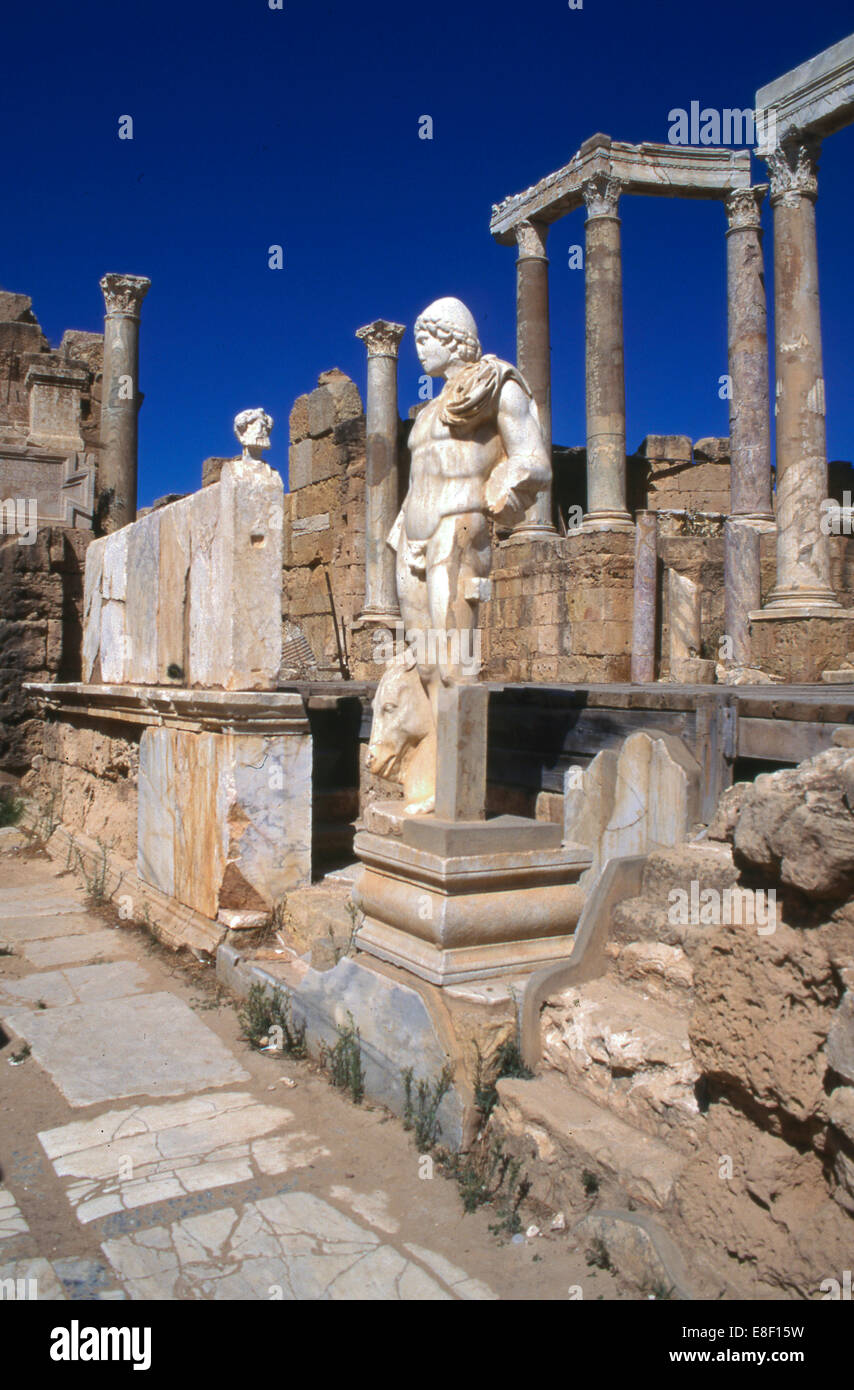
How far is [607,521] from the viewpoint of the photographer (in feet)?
46.0

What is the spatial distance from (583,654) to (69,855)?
7.21m

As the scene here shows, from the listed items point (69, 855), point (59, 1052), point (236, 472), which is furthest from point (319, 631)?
point (59, 1052)

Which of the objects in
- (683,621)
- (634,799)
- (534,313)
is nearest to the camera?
(634,799)

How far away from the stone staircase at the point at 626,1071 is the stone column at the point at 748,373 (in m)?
11.4

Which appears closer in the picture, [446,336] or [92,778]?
[446,336]

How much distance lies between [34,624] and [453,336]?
5839 millimetres

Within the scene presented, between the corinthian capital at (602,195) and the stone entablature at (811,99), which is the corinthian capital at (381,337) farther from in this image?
the stone entablature at (811,99)

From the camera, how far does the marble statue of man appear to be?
12.9ft

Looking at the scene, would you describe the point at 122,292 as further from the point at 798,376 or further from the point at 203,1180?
the point at 203,1180

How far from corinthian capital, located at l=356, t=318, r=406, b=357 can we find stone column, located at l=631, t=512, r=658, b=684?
6273mm

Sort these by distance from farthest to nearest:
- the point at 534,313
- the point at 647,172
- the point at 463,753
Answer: the point at 534,313
the point at 647,172
the point at 463,753

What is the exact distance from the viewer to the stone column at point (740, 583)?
12477mm

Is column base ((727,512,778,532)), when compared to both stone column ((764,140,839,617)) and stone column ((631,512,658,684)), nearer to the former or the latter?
stone column ((764,140,839,617))

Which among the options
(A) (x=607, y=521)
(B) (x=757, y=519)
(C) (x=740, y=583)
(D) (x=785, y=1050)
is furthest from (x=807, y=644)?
(D) (x=785, y=1050)
